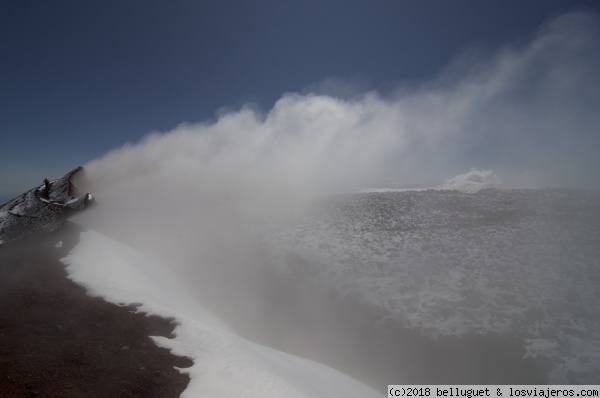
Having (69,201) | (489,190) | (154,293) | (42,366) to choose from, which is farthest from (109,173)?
(489,190)

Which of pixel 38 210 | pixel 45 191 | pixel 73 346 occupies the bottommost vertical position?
pixel 73 346

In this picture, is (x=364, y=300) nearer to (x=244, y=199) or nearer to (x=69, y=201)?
(x=69, y=201)

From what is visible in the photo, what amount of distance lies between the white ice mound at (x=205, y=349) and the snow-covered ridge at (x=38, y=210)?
3396 mm

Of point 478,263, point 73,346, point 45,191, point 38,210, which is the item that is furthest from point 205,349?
point 45,191

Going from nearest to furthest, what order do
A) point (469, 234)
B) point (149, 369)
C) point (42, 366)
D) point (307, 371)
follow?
1. point (42, 366)
2. point (149, 369)
3. point (307, 371)
4. point (469, 234)

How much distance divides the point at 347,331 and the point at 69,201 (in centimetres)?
1867

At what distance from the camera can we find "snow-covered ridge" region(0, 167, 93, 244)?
15.1 meters

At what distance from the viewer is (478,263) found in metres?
15.6

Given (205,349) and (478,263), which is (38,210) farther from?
(478,263)

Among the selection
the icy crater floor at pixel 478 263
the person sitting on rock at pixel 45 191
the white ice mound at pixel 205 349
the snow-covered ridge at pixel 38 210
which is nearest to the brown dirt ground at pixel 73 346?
the white ice mound at pixel 205 349

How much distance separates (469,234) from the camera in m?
19.2

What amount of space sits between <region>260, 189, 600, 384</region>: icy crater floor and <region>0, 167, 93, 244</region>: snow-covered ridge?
13111 millimetres

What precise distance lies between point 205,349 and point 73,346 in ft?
10.6

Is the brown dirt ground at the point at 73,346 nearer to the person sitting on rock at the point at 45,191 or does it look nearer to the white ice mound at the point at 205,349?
the white ice mound at the point at 205,349
